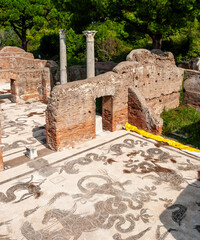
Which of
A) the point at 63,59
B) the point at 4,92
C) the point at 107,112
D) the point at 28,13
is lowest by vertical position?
the point at 4,92

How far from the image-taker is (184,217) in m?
5.97

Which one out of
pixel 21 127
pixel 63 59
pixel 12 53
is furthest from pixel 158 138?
pixel 12 53

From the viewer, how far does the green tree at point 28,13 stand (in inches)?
960

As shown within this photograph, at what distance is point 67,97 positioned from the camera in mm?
8641

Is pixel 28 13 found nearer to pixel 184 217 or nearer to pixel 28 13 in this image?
pixel 28 13

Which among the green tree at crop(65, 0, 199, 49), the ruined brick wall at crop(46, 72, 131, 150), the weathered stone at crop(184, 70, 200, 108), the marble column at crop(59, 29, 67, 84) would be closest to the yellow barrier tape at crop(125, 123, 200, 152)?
the ruined brick wall at crop(46, 72, 131, 150)

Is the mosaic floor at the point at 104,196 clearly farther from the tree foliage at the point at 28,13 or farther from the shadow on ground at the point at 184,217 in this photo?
the tree foliage at the point at 28,13

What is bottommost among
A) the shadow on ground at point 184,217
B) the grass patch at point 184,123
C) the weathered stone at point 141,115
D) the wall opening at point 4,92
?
the grass patch at point 184,123

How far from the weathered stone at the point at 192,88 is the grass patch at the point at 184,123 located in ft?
1.26

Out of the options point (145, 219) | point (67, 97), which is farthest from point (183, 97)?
point (145, 219)

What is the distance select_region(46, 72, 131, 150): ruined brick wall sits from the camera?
859cm

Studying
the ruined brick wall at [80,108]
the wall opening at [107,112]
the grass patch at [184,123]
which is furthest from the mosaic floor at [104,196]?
the grass patch at [184,123]

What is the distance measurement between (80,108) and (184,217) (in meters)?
4.74

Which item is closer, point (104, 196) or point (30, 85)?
point (104, 196)
